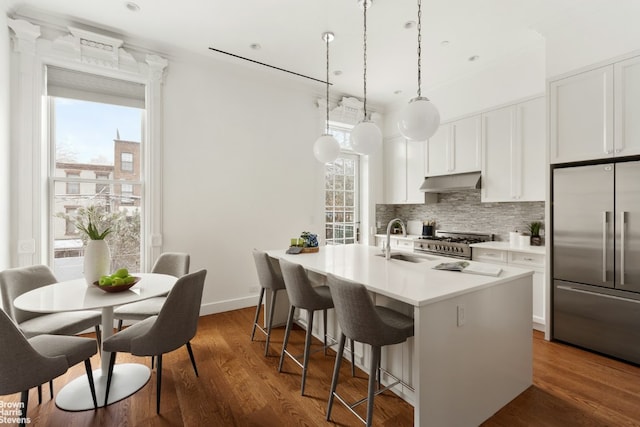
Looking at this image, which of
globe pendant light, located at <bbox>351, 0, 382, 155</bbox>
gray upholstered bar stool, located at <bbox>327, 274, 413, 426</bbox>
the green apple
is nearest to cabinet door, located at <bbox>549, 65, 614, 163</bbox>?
globe pendant light, located at <bbox>351, 0, 382, 155</bbox>

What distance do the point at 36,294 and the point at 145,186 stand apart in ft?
5.57

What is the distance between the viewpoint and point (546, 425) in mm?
1770

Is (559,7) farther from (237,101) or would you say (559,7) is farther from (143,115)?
(143,115)

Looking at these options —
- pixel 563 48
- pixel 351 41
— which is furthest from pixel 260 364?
pixel 563 48

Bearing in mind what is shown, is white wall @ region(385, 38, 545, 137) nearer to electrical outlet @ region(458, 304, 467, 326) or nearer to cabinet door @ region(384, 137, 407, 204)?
cabinet door @ region(384, 137, 407, 204)

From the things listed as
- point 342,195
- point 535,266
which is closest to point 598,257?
point 535,266

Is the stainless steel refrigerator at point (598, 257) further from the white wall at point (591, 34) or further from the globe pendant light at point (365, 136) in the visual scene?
the globe pendant light at point (365, 136)

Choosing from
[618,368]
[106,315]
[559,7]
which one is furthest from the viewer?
[559,7]

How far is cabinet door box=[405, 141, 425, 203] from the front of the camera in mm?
4695

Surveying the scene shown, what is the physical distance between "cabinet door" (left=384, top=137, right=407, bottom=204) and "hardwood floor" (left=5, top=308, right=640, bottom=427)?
295cm

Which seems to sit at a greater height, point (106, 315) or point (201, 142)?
point (201, 142)

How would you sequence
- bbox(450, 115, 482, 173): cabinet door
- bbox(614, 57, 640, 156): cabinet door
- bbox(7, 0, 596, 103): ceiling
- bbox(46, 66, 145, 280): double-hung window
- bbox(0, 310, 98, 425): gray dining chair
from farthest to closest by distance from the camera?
bbox(450, 115, 482, 173): cabinet door, bbox(46, 66, 145, 280): double-hung window, bbox(7, 0, 596, 103): ceiling, bbox(614, 57, 640, 156): cabinet door, bbox(0, 310, 98, 425): gray dining chair

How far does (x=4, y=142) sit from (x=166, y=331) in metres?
2.42

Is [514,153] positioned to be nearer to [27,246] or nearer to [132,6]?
[132,6]
